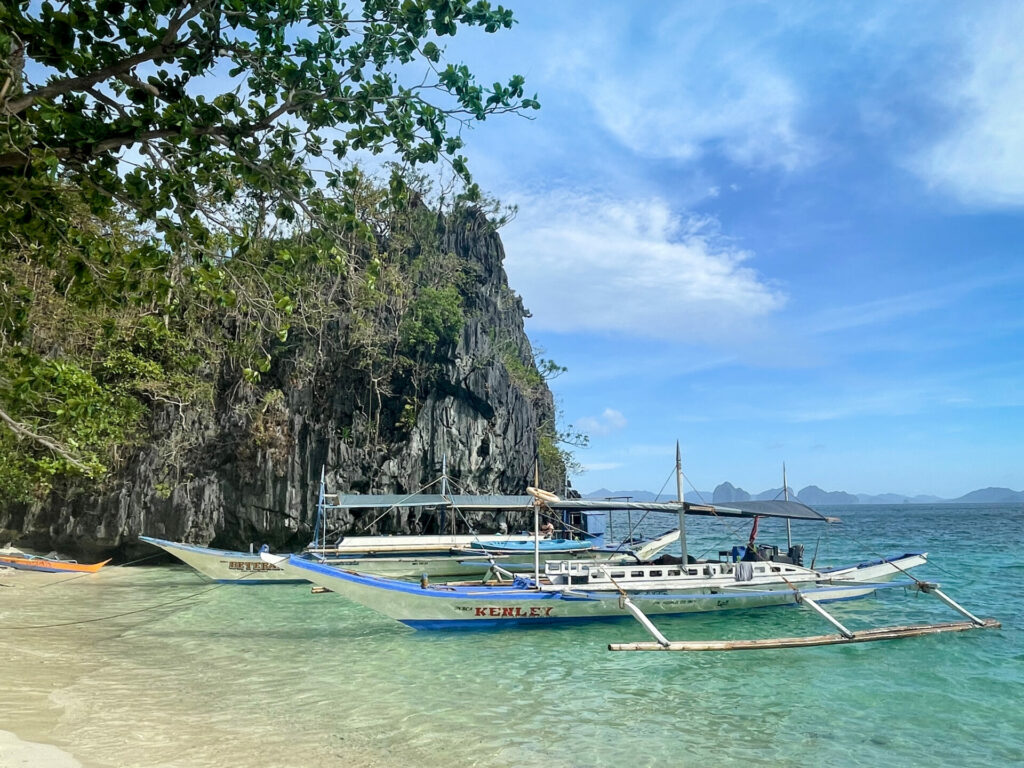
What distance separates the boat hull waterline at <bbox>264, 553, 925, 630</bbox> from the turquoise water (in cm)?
41

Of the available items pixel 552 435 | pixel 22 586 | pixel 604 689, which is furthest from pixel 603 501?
pixel 552 435

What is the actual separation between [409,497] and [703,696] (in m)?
17.7

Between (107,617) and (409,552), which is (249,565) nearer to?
(409,552)

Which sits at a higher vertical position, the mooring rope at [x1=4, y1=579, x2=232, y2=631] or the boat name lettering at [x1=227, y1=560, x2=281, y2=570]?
the boat name lettering at [x1=227, y1=560, x2=281, y2=570]

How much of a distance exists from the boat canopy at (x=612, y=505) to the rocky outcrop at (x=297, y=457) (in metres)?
2.71

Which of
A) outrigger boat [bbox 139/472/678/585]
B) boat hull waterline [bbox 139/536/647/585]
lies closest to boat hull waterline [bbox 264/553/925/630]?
outrigger boat [bbox 139/472/678/585]

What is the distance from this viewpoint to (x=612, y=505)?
72.5 ft

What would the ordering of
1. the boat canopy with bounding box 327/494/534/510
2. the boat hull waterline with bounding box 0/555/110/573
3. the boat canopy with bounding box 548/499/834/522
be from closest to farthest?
the boat canopy with bounding box 548/499/834/522 < the boat hull waterline with bounding box 0/555/110/573 < the boat canopy with bounding box 327/494/534/510

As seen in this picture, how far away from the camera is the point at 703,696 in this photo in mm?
10352

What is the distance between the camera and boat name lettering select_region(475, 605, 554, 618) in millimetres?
14797

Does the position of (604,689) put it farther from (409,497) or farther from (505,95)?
(409,497)

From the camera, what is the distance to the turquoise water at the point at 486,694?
8.03m

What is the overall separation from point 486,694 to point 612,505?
12.5 meters

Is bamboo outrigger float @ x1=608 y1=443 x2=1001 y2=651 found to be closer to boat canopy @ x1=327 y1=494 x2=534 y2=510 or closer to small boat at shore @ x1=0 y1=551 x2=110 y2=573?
boat canopy @ x1=327 y1=494 x2=534 y2=510
